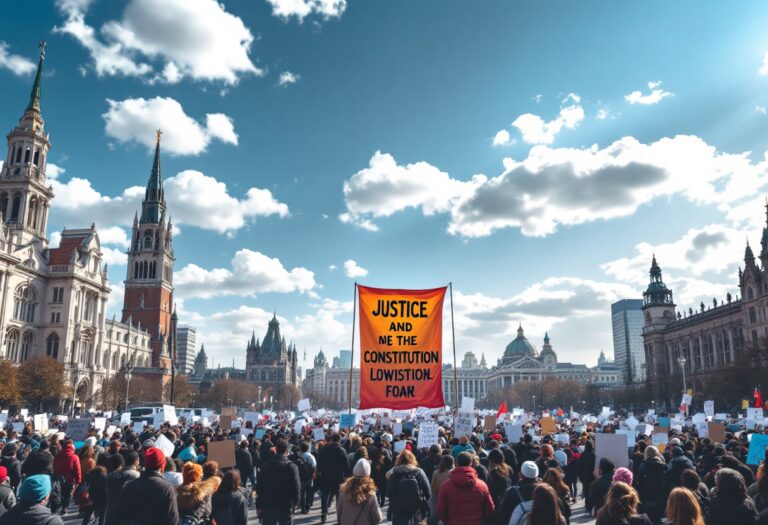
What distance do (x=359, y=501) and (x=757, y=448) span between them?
35.1 ft

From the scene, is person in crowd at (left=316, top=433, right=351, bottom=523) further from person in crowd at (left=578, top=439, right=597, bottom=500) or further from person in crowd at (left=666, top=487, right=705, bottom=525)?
person in crowd at (left=666, top=487, right=705, bottom=525)

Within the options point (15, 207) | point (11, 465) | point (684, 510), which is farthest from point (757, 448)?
point (15, 207)

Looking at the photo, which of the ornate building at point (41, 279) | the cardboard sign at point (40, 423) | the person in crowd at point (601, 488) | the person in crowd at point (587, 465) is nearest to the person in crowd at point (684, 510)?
the person in crowd at point (601, 488)

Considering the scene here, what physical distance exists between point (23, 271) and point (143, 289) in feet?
146

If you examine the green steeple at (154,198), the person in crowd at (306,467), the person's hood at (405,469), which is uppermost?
the green steeple at (154,198)

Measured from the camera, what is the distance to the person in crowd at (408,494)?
32.7 feet

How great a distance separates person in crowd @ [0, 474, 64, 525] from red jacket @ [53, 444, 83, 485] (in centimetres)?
873

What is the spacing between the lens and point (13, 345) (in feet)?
244

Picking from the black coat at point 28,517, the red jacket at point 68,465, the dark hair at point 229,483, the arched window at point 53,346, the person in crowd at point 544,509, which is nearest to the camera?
the black coat at point 28,517

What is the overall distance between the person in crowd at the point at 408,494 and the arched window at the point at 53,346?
81290 millimetres

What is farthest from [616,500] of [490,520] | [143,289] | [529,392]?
[529,392]

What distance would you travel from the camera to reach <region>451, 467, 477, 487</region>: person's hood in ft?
28.3

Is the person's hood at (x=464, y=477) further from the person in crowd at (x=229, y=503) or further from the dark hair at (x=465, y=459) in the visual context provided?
the person in crowd at (x=229, y=503)

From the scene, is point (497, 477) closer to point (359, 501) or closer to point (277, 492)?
point (359, 501)
